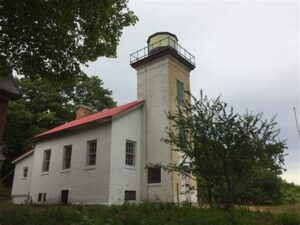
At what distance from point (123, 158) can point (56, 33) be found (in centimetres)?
1091

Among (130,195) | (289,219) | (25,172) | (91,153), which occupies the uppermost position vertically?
(91,153)

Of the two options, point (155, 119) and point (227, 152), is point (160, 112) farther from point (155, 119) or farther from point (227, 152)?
point (227, 152)

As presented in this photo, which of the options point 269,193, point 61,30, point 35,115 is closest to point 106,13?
point 61,30

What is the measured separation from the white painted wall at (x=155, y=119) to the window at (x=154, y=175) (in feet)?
0.97

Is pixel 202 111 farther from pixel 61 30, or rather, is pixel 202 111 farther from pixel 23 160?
pixel 23 160

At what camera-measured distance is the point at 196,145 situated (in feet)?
41.6

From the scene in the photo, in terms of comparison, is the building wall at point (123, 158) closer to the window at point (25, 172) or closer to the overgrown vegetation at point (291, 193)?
the window at point (25, 172)

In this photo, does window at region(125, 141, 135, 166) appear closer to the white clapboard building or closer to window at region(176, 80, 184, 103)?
the white clapboard building

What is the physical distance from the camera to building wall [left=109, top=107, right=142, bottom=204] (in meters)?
18.6

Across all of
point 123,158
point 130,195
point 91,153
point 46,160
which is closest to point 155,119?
point 123,158

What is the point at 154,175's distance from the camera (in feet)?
65.8

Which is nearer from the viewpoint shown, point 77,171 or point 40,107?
point 77,171

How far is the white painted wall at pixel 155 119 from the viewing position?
19.5 metres

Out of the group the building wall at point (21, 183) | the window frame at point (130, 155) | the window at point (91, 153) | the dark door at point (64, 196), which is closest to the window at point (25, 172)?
the building wall at point (21, 183)
